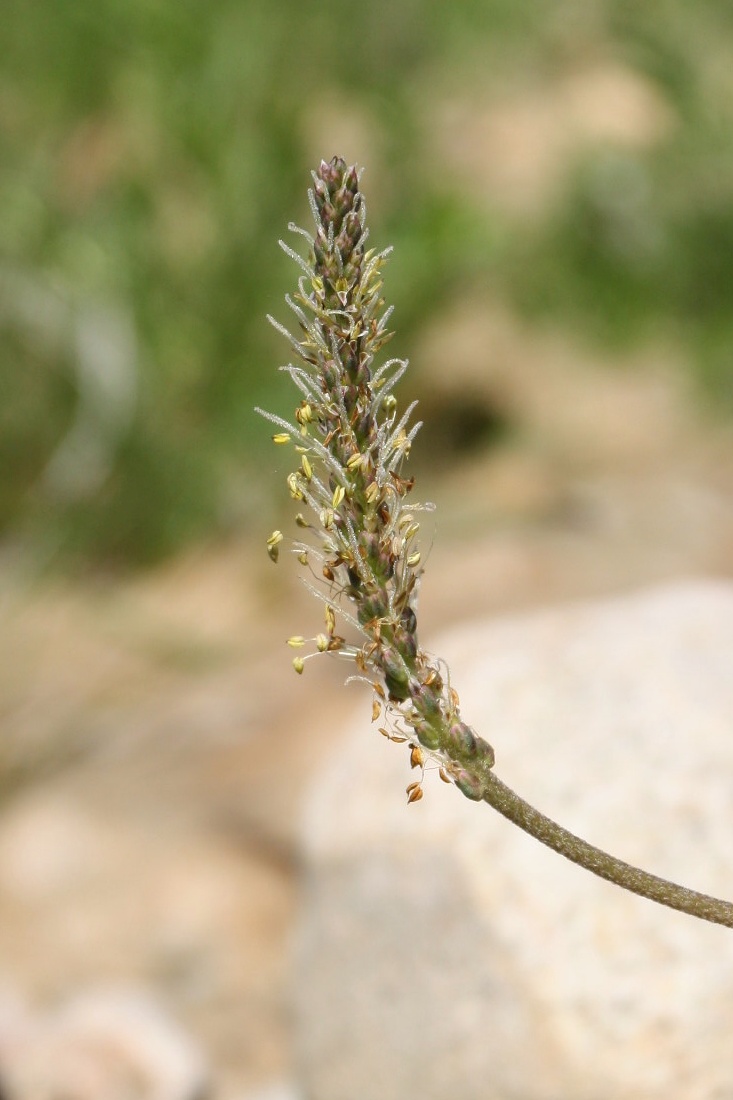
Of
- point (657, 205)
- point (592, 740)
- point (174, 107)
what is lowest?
point (592, 740)

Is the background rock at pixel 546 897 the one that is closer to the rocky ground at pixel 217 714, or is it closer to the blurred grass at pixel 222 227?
the rocky ground at pixel 217 714

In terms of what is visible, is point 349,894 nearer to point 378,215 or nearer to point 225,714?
point 225,714

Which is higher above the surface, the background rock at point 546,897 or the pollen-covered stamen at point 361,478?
the background rock at point 546,897

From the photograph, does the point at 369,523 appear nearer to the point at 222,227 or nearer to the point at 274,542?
the point at 274,542

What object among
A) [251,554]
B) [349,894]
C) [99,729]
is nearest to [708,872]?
[349,894]

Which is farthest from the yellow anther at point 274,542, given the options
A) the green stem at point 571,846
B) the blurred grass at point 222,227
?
the blurred grass at point 222,227

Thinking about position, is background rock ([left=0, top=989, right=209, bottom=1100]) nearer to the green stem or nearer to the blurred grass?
the green stem

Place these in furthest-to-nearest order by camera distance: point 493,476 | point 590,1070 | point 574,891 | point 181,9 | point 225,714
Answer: point 181,9 < point 493,476 < point 225,714 < point 574,891 < point 590,1070
